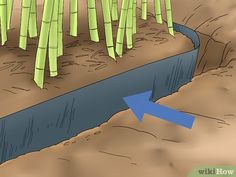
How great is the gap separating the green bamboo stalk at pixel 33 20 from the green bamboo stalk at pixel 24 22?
57mm

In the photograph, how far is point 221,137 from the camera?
1174 mm

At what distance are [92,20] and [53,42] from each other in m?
0.18

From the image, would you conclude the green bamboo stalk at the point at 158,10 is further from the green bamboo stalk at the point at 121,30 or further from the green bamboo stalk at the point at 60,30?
the green bamboo stalk at the point at 60,30

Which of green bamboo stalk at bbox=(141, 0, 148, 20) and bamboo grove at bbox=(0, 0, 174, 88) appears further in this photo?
green bamboo stalk at bbox=(141, 0, 148, 20)

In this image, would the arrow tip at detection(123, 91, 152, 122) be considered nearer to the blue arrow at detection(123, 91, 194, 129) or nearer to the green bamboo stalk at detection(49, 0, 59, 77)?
the blue arrow at detection(123, 91, 194, 129)

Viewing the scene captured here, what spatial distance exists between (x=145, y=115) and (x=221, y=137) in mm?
210

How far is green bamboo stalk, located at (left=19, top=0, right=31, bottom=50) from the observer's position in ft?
4.23

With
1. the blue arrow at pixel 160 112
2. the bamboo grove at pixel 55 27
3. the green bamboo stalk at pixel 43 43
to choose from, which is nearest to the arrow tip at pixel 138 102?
the blue arrow at pixel 160 112

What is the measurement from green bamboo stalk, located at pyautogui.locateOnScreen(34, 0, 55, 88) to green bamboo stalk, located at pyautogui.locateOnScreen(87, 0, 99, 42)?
0.19 m

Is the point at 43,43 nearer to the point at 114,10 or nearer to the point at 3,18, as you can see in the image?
the point at 3,18

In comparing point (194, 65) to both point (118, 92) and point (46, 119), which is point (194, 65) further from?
point (46, 119)

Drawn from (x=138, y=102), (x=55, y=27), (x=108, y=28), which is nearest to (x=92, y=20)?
(x=108, y=28)

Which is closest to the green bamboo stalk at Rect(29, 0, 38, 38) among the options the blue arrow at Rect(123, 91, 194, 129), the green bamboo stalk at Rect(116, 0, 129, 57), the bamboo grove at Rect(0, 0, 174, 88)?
the bamboo grove at Rect(0, 0, 174, 88)

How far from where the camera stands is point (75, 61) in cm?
134
